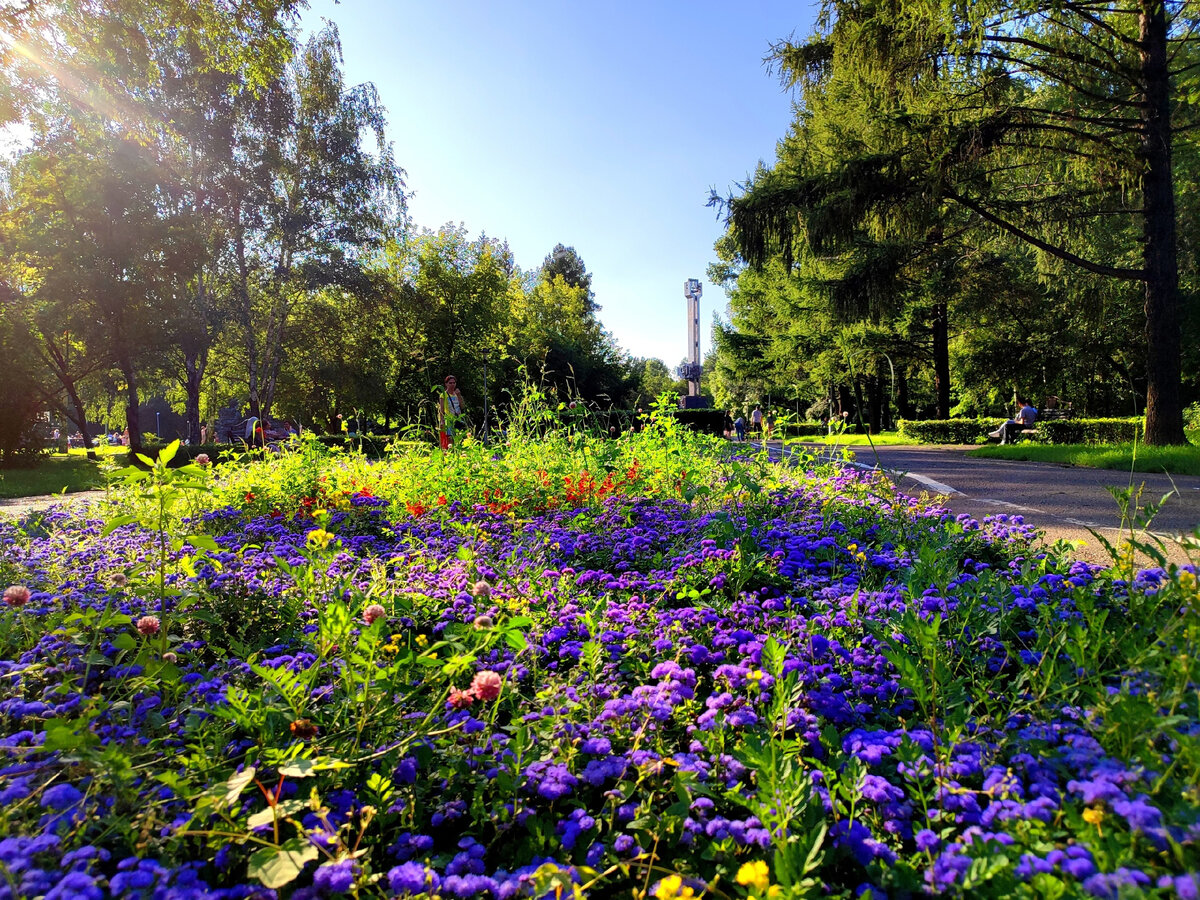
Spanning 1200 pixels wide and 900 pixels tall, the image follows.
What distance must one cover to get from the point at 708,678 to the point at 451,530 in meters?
2.18

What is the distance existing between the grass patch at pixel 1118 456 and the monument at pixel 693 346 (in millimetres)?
38184

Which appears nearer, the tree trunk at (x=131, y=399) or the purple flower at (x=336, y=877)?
the purple flower at (x=336, y=877)

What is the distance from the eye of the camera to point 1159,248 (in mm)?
9820

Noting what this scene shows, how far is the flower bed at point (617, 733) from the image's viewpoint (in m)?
1.18

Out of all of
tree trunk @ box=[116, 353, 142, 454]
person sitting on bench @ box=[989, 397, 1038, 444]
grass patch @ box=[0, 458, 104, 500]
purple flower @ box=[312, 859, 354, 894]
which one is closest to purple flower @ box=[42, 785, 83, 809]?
purple flower @ box=[312, 859, 354, 894]

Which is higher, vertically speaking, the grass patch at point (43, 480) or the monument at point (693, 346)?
the monument at point (693, 346)

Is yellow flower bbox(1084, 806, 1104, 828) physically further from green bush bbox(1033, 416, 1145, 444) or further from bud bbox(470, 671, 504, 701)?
green bush bbox(1033, 416, 1145, 444)

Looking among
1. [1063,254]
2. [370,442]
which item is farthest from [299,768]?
[1063,254]

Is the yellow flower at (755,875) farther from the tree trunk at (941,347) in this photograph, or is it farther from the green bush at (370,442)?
the tree trunk at (941,347)

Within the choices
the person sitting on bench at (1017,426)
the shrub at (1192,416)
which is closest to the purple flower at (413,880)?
the person sitting on bench at (1017,426)

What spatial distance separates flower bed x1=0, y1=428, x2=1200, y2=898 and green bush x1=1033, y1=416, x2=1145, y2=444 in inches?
571

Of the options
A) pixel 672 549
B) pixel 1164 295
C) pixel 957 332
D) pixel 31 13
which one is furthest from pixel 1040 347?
pixel 31 13

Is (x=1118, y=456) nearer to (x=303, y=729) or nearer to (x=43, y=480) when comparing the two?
(x=303, y=729)

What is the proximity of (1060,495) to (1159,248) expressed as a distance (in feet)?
22.5
